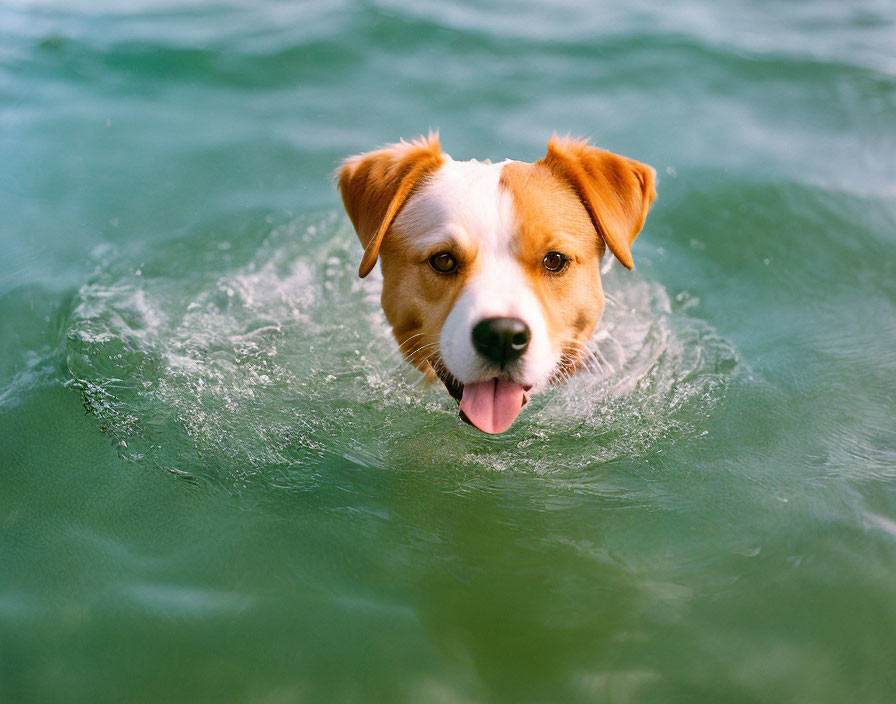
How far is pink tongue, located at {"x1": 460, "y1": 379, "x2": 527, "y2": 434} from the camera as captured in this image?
3457mm

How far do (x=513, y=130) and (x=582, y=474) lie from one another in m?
3.94

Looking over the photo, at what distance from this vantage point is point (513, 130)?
264 inches

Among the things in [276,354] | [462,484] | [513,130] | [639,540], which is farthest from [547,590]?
[513,130]

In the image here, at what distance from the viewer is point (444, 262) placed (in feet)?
11.1

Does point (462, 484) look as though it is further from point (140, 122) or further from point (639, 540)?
point (140, 122)

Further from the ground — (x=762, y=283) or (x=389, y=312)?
(x=389, y=312)

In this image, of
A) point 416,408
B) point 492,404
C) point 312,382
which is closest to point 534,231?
point 492,404

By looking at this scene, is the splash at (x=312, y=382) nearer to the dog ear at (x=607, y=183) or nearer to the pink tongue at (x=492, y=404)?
the pink tongue at (x=492, y=404)

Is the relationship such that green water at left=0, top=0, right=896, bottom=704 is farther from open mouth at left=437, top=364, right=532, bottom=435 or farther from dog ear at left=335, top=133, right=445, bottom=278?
dog ear at left=335, top=133, right=445, bottom=278

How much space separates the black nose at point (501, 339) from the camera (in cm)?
309

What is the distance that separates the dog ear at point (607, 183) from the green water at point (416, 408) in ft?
2.78

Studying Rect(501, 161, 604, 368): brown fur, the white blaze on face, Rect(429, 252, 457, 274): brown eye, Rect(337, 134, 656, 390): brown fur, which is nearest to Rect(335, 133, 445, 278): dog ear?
Rect(337, 134, 656, 390): brown fur

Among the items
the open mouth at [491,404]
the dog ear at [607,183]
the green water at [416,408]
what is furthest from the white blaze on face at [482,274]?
the green water at [416,408]

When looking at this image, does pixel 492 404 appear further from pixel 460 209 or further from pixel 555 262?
pixel 460 209
